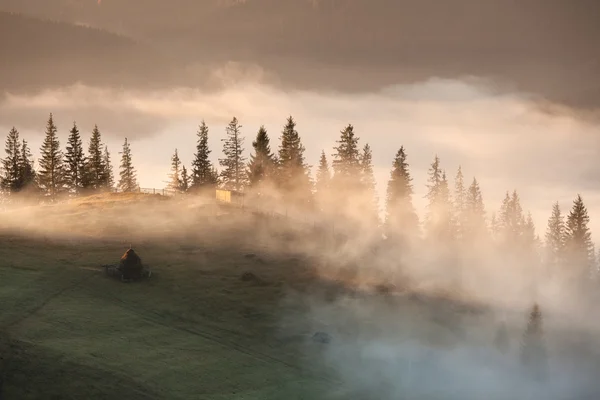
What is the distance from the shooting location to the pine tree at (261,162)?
153000mm

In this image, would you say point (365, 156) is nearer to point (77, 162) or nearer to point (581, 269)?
point (581, 269)

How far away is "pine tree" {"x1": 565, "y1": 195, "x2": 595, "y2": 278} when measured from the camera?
157875 millimetres

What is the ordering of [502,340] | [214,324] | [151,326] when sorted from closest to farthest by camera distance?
[151,326] < [214,324] < [502,340]

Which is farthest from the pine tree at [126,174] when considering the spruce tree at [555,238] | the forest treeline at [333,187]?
the spruce tree at [555,238]

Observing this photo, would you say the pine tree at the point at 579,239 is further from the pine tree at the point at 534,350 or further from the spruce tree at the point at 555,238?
the pine tree at the point at 534,350

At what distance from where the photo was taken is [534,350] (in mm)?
81750

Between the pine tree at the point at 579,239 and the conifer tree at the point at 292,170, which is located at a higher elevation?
the conifer tree at the point at 292,170

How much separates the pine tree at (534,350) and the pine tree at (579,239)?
8291 centimetres

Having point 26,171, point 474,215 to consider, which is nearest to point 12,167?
point 26,171

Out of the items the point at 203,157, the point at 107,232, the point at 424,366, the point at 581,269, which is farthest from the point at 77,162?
the point at 581,269

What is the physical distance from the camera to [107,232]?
11250 centimetres

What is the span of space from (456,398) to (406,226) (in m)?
82.6

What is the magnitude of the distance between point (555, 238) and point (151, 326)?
418 ft

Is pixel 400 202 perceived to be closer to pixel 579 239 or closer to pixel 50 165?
pixel 579 239
